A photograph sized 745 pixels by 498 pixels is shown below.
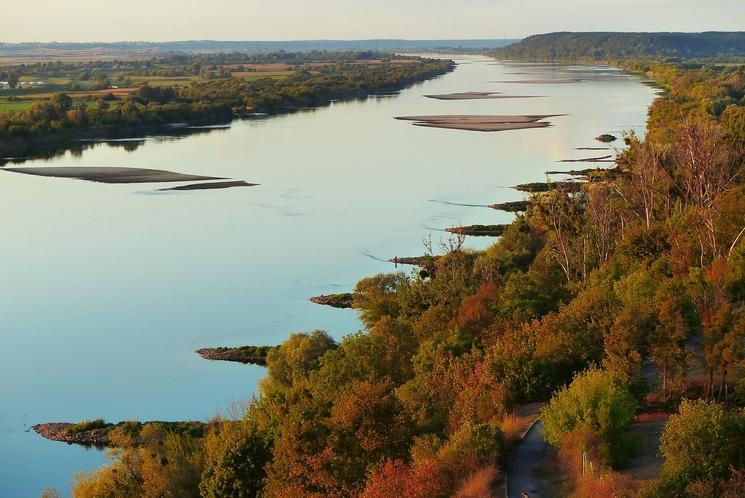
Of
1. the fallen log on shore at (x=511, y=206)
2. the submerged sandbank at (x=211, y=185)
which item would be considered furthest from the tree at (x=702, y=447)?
the submerged sandbank at (x=211, y=185)

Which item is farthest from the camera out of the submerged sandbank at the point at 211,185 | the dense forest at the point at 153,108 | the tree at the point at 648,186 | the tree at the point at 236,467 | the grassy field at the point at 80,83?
the grassy field at the point at 80,83

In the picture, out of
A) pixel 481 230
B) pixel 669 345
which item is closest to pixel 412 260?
pixel 481 230

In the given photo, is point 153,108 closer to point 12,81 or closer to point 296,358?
point 12,81

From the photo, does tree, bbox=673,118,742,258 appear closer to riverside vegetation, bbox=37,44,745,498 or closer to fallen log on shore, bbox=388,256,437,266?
riverside vegetation, bbox=37,44,745,498

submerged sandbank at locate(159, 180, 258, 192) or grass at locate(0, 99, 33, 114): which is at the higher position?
grass at locate(0, 99, 33, 114)

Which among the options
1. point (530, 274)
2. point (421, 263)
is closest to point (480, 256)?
point (421, 263)

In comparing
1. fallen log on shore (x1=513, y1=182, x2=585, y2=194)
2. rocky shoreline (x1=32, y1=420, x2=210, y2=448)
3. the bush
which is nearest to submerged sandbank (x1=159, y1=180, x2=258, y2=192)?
fallen log on shore (x1=513, y1=182, x2=585, y2=194)

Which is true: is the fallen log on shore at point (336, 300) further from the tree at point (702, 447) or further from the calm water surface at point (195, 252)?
the tree at point (702, 447)
